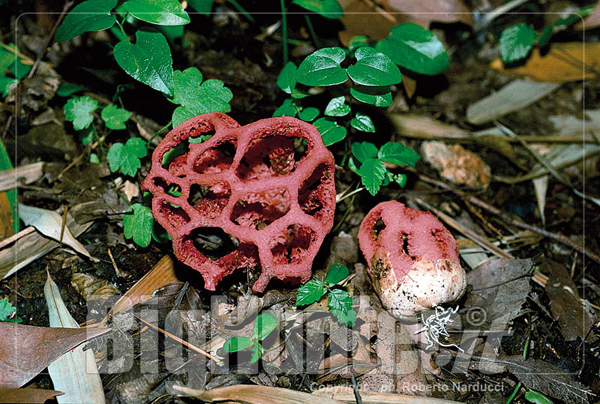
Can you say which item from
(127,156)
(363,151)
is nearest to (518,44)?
(363,151)

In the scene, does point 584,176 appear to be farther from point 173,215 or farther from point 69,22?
point 69,22

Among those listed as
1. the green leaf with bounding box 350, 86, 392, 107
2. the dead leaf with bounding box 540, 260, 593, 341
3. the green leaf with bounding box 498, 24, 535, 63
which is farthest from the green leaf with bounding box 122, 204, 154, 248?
the green leaf with bounding box 498, 24, 535, 63

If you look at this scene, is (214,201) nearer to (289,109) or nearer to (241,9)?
(289,109)

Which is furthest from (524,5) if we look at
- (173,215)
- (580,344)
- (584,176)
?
(173,215)

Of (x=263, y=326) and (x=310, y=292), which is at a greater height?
(x=310, y=292)

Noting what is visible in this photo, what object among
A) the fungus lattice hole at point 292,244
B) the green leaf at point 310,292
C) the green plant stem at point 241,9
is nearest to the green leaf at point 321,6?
the green plant stem at point 241,9

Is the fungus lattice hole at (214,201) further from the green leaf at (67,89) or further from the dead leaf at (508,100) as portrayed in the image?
the dead leaf at (508,100)
